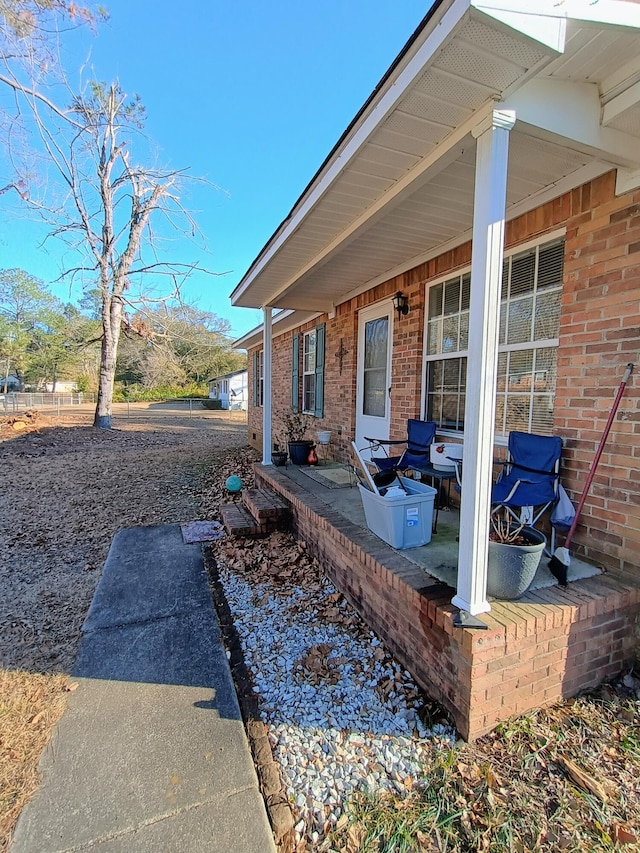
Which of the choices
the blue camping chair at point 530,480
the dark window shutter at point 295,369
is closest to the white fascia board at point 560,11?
the blue camping chair at point 530,480

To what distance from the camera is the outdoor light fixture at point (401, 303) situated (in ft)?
14.4

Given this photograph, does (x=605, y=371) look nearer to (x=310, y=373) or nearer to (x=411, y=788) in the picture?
(x=411, y=788)

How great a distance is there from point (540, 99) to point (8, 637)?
4179 mm

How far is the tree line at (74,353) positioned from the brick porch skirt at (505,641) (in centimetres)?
3245

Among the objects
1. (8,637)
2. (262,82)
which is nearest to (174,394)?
(262,82)

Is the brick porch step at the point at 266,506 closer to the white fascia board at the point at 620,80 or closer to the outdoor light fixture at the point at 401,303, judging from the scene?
the outdoor light fixture at the point at 401,303

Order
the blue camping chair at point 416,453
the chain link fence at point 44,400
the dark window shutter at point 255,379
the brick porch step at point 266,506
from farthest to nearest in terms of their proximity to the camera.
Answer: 1. the chain link fence at point 44,400
2. the dark window shutter at point 255,379
3. the brick porch step at point 266,506
4. the blue camping chair at point 416,453

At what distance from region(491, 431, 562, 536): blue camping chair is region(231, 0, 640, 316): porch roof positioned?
1532mm

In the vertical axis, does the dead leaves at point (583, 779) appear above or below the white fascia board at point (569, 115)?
below

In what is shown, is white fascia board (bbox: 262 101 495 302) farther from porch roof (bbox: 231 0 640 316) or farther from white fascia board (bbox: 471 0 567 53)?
white fascia board (bbox: 471 0 567 53)

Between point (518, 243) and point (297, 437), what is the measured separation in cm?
504

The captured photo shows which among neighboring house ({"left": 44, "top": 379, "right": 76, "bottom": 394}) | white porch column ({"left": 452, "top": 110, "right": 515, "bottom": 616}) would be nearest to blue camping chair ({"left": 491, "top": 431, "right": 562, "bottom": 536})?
white porch column ({"left": 452, "top": 110, "right": 515, "bottom": 616})

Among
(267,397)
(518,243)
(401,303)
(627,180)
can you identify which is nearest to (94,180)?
(267,397)

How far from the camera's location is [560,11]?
1.47 m
